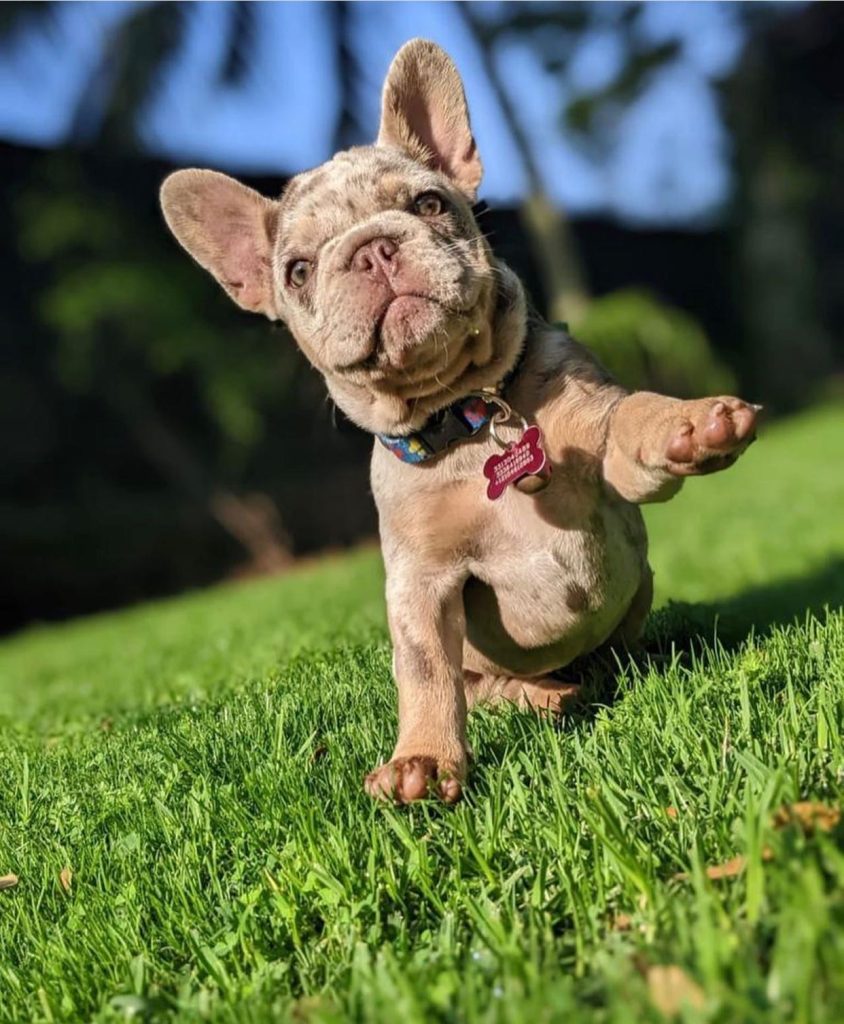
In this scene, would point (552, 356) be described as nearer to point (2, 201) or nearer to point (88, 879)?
point (88, 879)

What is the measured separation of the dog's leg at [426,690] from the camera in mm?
2904

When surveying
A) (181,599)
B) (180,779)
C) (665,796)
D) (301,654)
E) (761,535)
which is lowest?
(181,599)

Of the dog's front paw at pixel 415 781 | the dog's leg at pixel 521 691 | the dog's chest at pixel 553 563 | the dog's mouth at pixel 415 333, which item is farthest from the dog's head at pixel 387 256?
the dog's front paw at pixel 415 781

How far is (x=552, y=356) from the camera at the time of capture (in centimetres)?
377

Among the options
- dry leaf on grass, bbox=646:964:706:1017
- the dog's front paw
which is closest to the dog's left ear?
the dog's front paw

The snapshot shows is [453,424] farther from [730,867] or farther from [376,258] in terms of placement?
[730,867]

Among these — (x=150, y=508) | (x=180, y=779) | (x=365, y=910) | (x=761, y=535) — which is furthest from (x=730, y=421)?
(x=150, y=508)

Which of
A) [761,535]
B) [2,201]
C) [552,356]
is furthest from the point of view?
[2,201]

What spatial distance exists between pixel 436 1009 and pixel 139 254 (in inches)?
681

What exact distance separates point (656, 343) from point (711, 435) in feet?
60.9

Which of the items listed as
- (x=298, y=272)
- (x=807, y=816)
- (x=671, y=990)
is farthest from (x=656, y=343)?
(x=671, y=990)

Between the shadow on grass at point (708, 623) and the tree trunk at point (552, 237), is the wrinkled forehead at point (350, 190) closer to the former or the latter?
the shadow on grass at point (708, 623)

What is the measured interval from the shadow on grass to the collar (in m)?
0.89

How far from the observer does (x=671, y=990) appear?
1666mm
